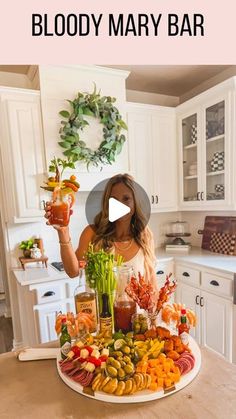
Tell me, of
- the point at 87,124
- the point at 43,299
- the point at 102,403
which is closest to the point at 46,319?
the point at 43,299

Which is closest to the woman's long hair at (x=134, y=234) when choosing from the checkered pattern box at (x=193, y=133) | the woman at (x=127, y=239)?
the woman at (x=127, y=239)

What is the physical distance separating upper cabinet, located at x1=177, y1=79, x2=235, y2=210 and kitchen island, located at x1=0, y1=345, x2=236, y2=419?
5.26 ft

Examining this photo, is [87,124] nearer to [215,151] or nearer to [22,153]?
[22,153]

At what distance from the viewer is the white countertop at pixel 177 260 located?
72.3 inches

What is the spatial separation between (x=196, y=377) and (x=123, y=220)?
2.17 feet

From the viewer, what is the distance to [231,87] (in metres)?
1.96

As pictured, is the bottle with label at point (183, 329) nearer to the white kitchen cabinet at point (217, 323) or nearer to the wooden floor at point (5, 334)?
the white kitchen cabinet at point (217, 323)

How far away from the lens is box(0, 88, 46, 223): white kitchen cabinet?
1926 mm

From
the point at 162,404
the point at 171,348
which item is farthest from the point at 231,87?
the point at 162,404

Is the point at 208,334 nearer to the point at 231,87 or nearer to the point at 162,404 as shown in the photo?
the point at 162,404

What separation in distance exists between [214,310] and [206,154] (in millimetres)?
1338

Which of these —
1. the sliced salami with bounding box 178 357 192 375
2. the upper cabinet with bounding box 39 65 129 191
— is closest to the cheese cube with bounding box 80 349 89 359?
the sliced salami with bounding box 178 357 192 375

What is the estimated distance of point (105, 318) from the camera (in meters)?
0.84

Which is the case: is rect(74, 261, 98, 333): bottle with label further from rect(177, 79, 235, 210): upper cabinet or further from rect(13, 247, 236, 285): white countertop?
rect(177, 79, 235, 210): upper cabinet
